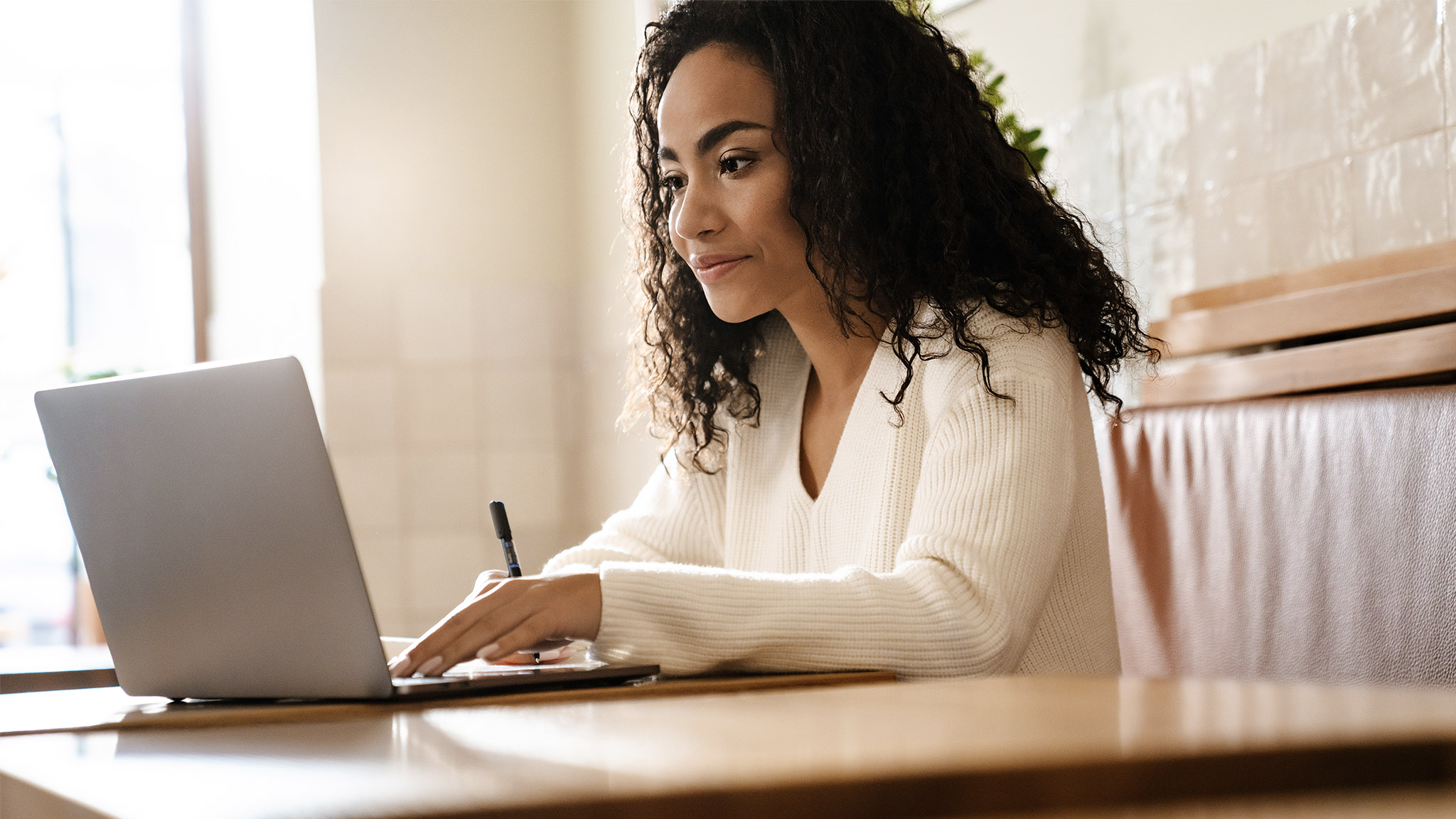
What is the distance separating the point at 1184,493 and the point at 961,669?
2.06 feet

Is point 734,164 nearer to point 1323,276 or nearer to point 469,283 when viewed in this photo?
point 1323,276

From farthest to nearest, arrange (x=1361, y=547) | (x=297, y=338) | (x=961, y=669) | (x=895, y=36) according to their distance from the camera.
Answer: (x=297, y=338) → (x=895, y=36) → (x=1361, y=547) → (x=961, y=669)

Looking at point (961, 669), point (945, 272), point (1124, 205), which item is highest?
point (1124, 205)

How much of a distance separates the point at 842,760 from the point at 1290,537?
1054 millimetres

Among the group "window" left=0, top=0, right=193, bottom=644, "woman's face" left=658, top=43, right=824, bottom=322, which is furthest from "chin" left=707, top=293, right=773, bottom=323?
"window" left=0, top=0, right=193, bottom=644

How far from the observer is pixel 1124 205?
195 cm

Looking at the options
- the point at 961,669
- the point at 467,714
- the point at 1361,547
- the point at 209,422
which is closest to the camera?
the point at 467,714

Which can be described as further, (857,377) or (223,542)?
(857,377)

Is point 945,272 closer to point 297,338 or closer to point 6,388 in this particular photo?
point 297,338

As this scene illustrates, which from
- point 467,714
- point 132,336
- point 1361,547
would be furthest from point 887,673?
point 132,336

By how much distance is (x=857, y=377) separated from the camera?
1.35 metres

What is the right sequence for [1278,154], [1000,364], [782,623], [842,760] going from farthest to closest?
[1278,154]
[1000,364]
[782,623]
[842,760]

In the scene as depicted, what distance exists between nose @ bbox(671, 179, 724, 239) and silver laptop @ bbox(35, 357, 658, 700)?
0.59m

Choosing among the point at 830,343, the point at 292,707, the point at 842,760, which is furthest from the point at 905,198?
the point at 842,760
